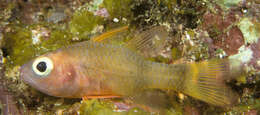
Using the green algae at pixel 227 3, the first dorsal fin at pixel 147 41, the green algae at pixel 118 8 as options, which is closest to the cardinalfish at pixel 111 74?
the first dorsal fin at pixel 147 41

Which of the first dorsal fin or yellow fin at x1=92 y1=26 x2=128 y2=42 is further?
the first dorsal fin

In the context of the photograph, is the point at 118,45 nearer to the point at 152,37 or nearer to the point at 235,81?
the point at 152,37

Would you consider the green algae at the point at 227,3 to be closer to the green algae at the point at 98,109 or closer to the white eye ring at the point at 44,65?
the green algae at the point at 98,109

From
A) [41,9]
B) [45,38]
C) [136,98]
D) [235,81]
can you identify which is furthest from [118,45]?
[41,9]

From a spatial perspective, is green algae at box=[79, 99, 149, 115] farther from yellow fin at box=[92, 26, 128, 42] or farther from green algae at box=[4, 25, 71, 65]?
green algae at box=[4, 25, 71, 65]

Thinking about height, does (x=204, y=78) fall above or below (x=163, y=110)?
above

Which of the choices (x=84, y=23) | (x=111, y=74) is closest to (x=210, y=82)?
(x=111, y=74)

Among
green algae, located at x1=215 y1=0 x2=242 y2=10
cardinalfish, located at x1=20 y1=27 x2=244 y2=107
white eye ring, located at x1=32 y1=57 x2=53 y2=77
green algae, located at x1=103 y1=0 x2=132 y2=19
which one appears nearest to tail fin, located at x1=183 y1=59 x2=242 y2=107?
cardinalfish, located at x1=20 y1=27 x2=244 y2=107
